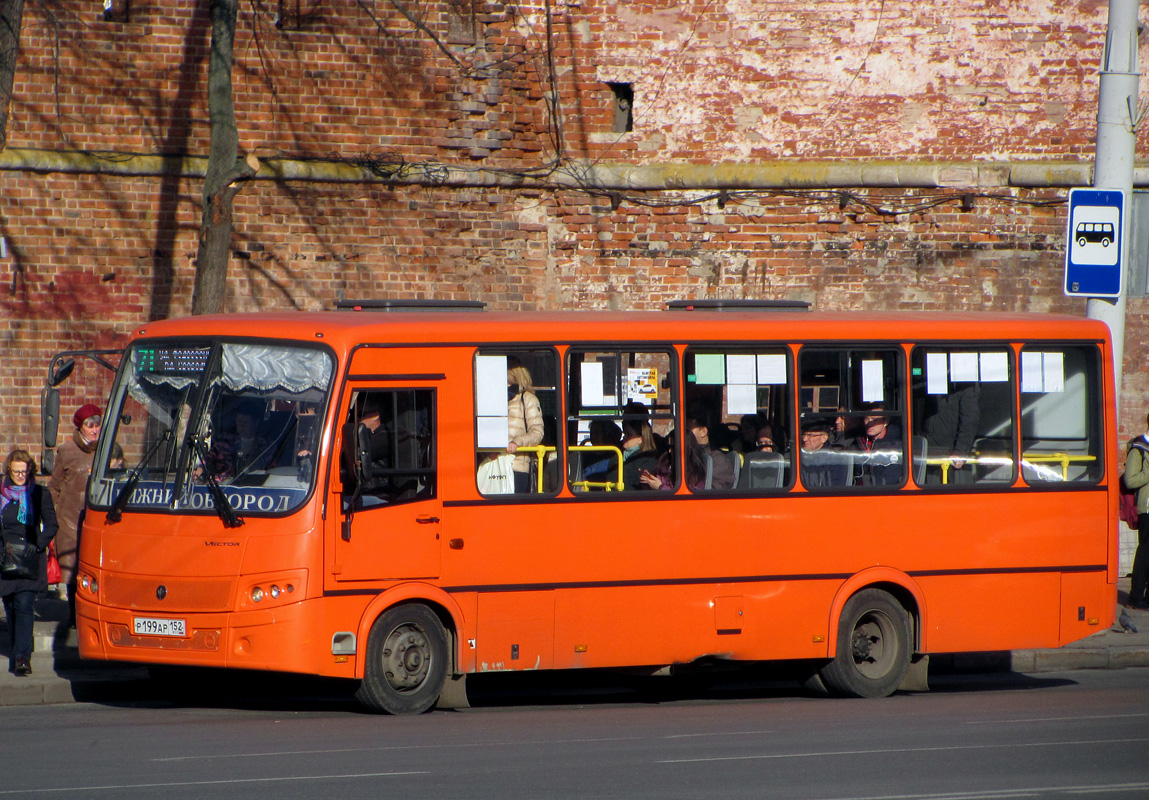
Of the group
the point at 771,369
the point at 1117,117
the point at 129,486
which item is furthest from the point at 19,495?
the point at 1117,117

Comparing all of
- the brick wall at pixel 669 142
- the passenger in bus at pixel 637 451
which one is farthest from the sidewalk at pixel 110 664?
the brick wall at pixel 669 142

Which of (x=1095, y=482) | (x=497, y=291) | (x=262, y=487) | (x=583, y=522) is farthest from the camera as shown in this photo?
→ (x=497, y=291)

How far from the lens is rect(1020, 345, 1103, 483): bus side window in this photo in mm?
11203

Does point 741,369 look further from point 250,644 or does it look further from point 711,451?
point 250,644

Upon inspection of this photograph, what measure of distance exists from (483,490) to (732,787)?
307 centimetres

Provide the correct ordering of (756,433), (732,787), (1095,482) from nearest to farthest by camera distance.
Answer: (732,787) < (756,433) < (1095,482)

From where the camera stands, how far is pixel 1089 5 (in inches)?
682

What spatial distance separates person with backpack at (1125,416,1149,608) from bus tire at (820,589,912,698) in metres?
4.73

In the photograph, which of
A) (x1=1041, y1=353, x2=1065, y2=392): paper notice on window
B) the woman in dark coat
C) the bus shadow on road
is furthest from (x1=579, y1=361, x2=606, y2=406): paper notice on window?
the woman in dark coat

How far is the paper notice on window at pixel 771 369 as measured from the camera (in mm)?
10547

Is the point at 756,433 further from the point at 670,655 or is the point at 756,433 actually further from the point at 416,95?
the point at 416,95

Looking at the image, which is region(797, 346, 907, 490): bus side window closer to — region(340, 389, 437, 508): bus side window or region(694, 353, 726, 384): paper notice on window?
region(694, 353, 726, 384): paper notice on window

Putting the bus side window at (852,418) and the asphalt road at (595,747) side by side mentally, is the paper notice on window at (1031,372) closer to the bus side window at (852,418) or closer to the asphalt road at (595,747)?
the bus side window at (852,418)

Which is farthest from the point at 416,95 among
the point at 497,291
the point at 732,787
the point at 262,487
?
the point at 732,787
